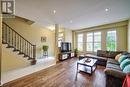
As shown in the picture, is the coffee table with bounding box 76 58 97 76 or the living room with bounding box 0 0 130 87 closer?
the living room with bounding box 0 0 130 87

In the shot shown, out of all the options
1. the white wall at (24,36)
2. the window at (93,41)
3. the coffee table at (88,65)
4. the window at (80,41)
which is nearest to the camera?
the coffee table at (88,65)

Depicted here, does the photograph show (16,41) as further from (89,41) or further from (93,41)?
(93,41)

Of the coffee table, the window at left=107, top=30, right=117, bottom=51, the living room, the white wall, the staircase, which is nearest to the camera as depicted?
the living room

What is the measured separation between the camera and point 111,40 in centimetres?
593

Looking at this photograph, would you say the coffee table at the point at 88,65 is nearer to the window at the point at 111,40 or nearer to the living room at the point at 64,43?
the living room at the point at 64,43

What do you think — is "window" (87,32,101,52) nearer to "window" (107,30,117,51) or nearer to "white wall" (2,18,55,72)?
"window" (107,30,117,51)

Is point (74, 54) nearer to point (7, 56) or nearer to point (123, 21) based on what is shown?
point (123, 21)

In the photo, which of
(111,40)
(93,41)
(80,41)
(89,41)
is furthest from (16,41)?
(111,40)

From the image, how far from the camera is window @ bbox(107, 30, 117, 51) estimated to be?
5.79 meters

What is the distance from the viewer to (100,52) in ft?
18.4

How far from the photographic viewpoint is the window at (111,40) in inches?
228

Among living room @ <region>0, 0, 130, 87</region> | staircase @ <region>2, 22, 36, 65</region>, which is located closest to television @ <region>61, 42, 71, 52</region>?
living room @ <region>0, 0, 130, 87</region>

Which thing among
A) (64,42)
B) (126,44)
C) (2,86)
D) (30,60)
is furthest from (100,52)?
(2,86)

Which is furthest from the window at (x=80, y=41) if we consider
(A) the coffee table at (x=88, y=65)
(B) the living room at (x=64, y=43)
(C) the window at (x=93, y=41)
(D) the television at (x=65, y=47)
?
(A) the coffee table at (x=88, y=65)
